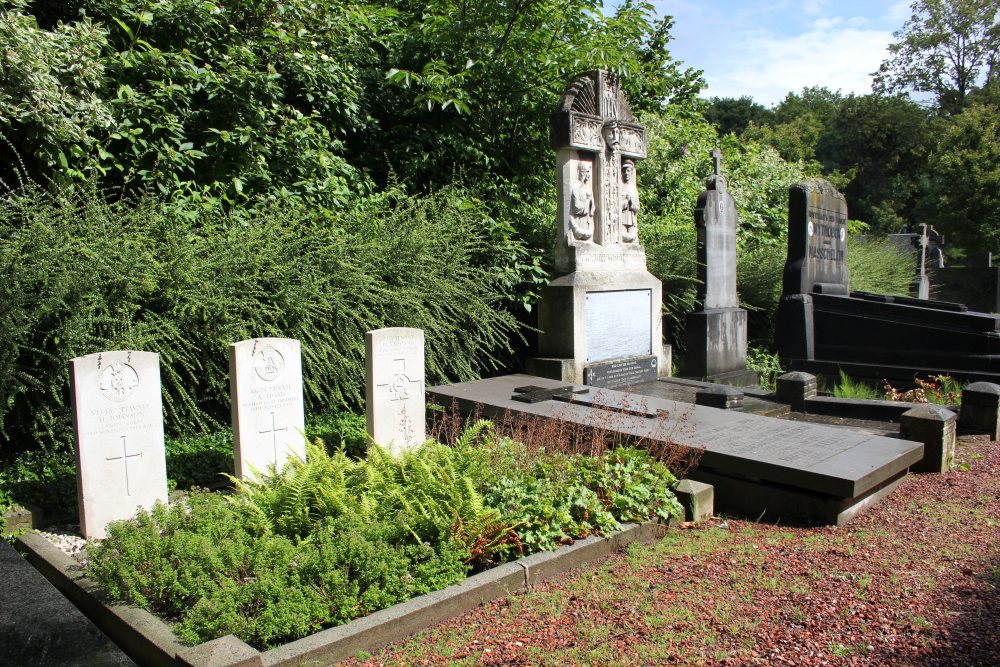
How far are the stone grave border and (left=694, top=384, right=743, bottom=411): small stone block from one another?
340 centimetres

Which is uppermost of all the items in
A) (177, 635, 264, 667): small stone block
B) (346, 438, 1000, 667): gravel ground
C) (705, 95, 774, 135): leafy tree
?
(705, 95, 774, 135): leafy tree

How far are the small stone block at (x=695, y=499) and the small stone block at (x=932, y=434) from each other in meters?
2.18

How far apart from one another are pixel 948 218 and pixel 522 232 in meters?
22.8

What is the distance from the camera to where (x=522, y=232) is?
1045 centimetres

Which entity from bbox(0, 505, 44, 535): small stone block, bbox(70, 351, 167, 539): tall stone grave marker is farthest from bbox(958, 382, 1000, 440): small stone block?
bbox(0, 505, 44, 535): small stone block

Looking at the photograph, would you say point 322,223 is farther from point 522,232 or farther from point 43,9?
point 43,9

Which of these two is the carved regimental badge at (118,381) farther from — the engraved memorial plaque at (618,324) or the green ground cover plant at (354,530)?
the engraved memorial plaque at (618,324)

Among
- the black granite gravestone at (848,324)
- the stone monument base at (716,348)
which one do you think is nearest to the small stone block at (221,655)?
the stone monument base at (716,348)

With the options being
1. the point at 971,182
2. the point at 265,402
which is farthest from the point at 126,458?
the point at 971,182

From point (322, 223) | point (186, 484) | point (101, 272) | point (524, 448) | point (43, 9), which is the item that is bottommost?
point (186, 484)

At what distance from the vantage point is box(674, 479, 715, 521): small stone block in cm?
480

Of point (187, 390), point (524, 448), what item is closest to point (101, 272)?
point (187, 390)

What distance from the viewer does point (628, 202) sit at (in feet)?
30.8

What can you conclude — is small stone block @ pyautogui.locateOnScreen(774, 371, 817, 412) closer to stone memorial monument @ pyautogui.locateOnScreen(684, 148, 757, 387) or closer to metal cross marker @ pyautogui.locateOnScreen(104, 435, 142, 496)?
stone memorial monument @ pyautogui.locateOnScreen(684, 148, 757, 387)
